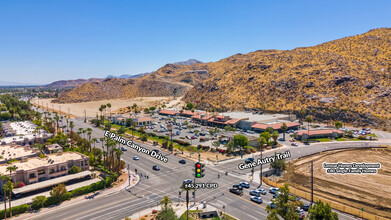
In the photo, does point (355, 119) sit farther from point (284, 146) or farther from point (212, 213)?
point (212, 213)

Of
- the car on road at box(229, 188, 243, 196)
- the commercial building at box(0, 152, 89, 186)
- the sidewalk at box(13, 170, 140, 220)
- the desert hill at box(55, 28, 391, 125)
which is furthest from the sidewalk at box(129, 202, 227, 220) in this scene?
the desert hill at box(55, 28, 391, 125)

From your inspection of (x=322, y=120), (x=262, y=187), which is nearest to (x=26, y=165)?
(x=262, y=187)

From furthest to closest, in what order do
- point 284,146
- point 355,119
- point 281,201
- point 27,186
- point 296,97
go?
point 296,97 → point 355,119 → point 284,146 → point 27,186 → point 281,201

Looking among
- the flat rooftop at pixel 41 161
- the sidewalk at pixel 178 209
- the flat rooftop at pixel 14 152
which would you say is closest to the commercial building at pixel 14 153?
the flat rooftop at pixel 14 152

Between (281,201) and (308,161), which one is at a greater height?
(281,201)

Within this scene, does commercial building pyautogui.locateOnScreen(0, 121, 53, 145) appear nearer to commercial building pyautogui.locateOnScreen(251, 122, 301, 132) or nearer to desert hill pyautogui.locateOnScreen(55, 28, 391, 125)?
commercial building pyautogui.locateOnScreen(251, 122, 301, 132)

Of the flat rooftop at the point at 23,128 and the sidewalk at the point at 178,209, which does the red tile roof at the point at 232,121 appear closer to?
the sidewalk at the point at 178,209
